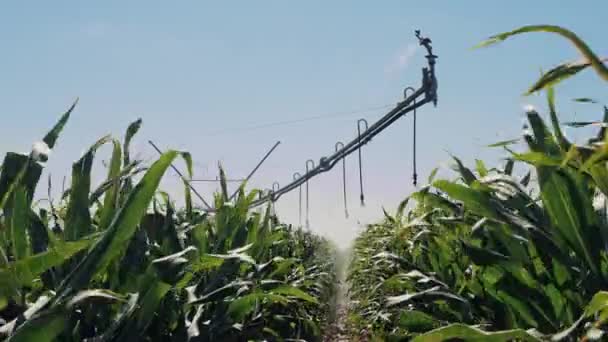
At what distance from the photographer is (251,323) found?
106 inches

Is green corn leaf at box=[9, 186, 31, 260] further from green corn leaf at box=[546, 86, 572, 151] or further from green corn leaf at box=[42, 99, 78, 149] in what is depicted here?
green corn leaf at box=[546, 86, 572, 151]

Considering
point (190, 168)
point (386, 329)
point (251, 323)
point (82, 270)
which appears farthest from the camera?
point (386, 329)

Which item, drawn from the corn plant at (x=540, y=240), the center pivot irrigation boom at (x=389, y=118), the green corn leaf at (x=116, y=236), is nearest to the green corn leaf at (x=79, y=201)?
the green corn leaf at (x=116, y=236)

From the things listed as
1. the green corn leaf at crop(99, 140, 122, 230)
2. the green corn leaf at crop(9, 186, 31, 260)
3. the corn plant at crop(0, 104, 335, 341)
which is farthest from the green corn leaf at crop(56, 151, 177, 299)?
the green corn leaf at crop(99, 140, 122, 230)

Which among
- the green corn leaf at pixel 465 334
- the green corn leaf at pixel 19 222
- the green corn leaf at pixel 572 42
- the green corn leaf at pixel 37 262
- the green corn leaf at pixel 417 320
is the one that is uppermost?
the green corn leaf at pixel 572 42

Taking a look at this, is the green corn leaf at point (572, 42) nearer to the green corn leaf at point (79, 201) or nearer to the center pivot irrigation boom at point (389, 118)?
the green corn leaf at point (79, 201)

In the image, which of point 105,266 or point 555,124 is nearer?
point 105,266

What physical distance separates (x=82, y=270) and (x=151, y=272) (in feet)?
1.11

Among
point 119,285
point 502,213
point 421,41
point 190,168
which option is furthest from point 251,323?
point 421,41

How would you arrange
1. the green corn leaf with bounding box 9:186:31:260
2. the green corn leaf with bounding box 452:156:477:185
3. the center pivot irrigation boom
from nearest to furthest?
1. the green corn leaf with bounding box 9:186:31:260
2. the green corn leaf with bounding box 452:156:477:185
3. the center pivot irrigation boom

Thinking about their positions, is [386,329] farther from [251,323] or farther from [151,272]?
[151,272]

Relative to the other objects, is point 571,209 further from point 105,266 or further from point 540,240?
point 105,266

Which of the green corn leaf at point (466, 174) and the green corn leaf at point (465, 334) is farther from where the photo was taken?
the green corn leaf at point (466, 174)

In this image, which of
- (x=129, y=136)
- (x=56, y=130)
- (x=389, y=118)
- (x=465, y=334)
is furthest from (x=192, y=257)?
(x=389, y=118)
